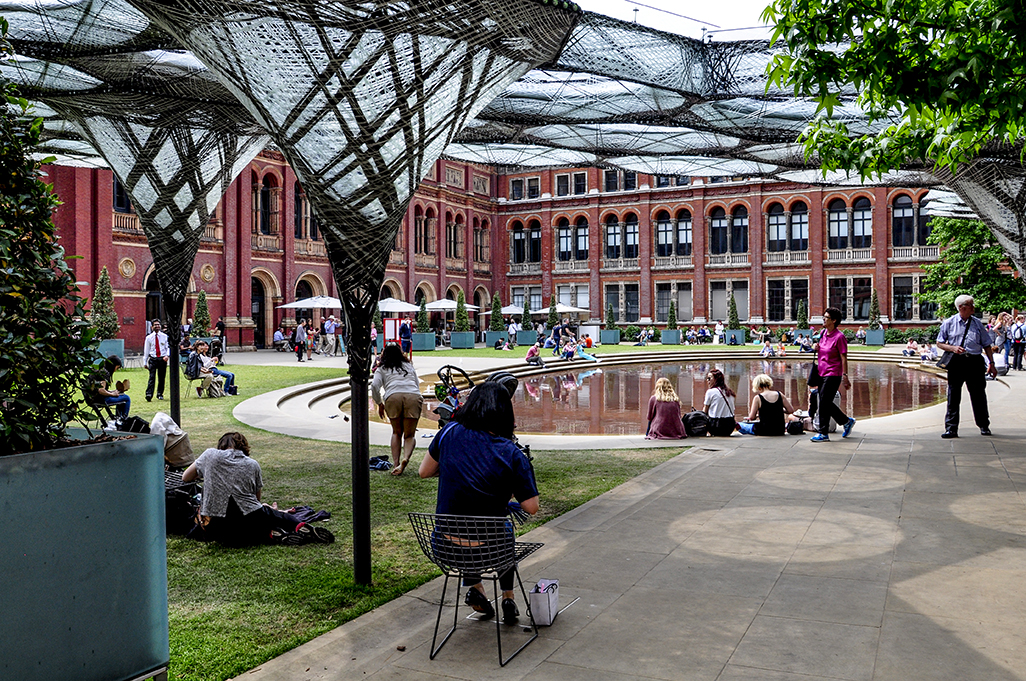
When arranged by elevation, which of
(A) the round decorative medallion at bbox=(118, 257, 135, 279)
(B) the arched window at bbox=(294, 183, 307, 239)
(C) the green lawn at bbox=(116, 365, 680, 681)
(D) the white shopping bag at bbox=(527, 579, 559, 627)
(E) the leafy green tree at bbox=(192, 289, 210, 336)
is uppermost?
(B) the arched window at bbox=(294, 183, 307, 239)

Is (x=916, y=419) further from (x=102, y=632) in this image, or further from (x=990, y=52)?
(x=102, y=632)

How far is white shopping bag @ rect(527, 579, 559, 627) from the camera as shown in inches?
167

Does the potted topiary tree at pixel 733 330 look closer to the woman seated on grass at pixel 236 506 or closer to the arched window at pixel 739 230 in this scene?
the arched window at pixel 739 230

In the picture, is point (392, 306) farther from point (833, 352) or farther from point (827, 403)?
point (833, 352)

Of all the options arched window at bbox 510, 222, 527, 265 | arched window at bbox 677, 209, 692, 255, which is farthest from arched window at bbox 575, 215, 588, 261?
arched window at bbox 677, 209, 692, 255

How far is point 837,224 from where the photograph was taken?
46.8 meters

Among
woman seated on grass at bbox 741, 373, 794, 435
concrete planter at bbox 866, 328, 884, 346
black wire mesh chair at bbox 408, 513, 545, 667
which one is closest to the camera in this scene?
black wire mesh chair at bbox 408, 513, 545, 667

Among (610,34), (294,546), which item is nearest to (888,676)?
(294,546)

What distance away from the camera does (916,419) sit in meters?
12.5

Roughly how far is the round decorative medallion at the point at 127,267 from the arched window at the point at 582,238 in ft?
99.2

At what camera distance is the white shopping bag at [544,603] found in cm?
423

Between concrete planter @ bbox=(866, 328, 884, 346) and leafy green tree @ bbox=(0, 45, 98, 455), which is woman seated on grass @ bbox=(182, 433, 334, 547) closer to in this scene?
leafy green tree @ bbox=(0, 45, 98, 455)

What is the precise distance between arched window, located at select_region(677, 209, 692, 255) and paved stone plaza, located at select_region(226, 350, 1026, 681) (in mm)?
43260

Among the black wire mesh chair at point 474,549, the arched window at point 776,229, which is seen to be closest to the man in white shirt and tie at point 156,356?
the black wire mesh chair at point 474,549
